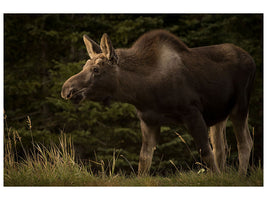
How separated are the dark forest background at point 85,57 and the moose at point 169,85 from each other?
10.7 feet

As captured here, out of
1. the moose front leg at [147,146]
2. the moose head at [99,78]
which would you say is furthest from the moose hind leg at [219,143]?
the moose head at [99,78]

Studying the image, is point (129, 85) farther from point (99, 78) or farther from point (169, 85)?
point (169, 85)

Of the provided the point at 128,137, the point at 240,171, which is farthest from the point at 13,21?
the point at 240,171

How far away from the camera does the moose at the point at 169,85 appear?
470 centimetres

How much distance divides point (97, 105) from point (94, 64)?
167 inches

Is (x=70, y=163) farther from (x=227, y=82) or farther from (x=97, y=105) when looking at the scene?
(x=97, y=105)

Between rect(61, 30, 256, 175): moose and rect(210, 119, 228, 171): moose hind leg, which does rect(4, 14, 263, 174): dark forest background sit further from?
rect(61, 30, 256, 175): moose

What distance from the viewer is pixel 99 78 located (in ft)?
15.3

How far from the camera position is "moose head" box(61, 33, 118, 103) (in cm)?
451

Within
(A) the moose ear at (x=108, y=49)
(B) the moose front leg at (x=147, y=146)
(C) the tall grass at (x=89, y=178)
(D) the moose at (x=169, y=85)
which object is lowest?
(C) the tall grass at (x=89, y=178)

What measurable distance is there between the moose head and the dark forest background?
393cm

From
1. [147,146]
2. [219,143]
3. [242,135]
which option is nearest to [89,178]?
[147,146]

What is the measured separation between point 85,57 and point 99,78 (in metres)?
3.96

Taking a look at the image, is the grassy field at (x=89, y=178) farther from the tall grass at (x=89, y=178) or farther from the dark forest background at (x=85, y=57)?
the dark forest background at (x=85, y=57)
